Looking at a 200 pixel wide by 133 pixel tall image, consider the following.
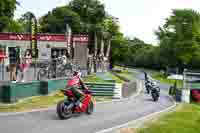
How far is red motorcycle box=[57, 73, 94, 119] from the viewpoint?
13.4m

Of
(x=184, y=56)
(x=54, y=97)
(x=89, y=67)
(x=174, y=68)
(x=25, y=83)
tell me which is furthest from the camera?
(x=174, y=68)

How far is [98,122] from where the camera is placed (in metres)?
13.6

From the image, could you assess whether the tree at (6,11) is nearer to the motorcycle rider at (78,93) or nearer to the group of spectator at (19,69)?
the group of spectator at (19,69)

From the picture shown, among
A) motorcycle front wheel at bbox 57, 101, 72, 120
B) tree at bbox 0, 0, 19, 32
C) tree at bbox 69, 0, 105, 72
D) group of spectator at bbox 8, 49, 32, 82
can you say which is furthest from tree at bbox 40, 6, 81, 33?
motorcycle front wheel at bbox 57, 101, 72, 120

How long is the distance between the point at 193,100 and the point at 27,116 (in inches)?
757

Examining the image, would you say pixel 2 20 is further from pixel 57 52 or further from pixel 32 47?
pixel 32 47

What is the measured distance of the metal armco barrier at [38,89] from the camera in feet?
53.0

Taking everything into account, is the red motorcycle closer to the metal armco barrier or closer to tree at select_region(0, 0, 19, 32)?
the metal armco barrier

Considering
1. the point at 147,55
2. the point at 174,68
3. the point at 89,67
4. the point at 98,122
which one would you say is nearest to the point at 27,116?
the point at 98,122

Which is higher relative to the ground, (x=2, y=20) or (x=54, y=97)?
(x=2, y=20)

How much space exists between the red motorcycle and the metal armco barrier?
316cm

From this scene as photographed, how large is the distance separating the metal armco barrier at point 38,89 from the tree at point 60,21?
49.5 m

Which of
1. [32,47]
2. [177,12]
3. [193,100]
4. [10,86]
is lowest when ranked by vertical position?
[193,100]

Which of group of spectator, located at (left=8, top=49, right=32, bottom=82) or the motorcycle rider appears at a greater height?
group of spectator, located at (left=8, top=49, right=32, bottom=82)
